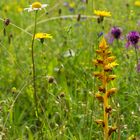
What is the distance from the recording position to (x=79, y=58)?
137 inches

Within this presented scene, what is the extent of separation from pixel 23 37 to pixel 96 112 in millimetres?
1917

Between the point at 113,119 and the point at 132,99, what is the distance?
0.34 m

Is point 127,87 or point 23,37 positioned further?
point 23,37

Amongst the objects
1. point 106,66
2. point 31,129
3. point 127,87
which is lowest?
point 31,129

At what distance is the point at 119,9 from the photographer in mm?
5246

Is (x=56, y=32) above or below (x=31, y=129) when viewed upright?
above

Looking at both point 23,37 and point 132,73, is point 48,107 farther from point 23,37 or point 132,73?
point 23,37

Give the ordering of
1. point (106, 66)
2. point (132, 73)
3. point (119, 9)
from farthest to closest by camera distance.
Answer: point (119, 9) < point (132, 73) < point (106, 66)

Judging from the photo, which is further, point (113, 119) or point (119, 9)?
point (119, 9)

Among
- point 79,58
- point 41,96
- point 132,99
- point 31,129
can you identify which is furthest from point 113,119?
point 79,58

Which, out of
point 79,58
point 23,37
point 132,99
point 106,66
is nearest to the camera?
point 106,66

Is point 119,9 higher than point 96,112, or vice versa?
point 119,9

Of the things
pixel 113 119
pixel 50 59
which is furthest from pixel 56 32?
pixel 113 119

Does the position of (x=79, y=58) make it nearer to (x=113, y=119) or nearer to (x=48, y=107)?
(x=48, y=107)
